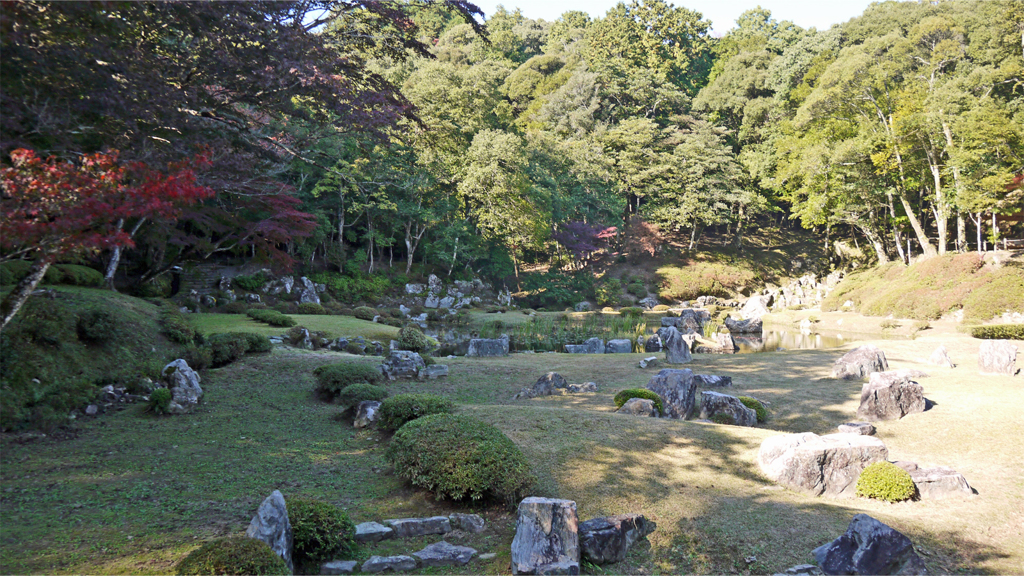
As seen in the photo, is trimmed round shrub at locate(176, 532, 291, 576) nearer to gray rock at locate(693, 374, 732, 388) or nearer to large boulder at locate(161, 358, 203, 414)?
large boulder at locate(161, 358, 203, 414)

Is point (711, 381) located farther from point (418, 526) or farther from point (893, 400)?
point (418, 526)

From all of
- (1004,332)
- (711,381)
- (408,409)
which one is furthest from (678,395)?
(1004,332)

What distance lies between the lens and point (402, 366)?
11.1 meters

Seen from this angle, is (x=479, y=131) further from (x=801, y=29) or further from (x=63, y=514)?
(x=801, y=29)

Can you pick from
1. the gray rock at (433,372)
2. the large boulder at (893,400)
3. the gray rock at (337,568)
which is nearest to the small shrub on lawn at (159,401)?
the gray rock at (433,372)

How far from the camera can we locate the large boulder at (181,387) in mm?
7976

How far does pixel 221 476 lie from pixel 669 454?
192 inches


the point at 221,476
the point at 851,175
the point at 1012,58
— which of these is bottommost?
the point at 221,476

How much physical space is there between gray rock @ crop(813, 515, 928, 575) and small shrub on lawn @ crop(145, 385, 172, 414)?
8143mm

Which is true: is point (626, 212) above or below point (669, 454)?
above

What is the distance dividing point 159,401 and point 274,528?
16.5 feet

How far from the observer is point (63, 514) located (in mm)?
4480

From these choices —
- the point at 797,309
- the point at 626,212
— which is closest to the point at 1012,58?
the point at 797,309

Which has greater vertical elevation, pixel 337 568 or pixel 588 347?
pixel 588 347
